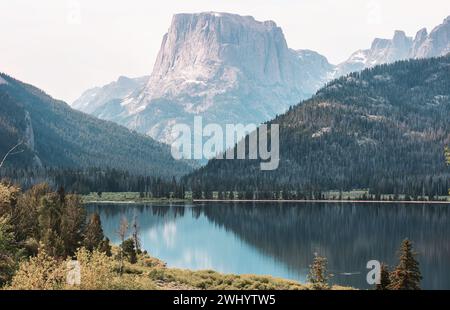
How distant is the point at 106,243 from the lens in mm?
85875

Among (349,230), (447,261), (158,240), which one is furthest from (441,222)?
(158,240)

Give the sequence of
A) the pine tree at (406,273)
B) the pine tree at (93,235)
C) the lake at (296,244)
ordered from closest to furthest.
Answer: the pine tree at (406,273)
the pine tree at (93,235)
the lake at (296,244)

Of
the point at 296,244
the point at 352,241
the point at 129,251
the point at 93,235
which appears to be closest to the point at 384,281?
the point at 129,251

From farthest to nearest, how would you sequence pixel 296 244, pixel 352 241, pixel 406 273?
pixel 352 241, pixel 296 244, pixel 406 273

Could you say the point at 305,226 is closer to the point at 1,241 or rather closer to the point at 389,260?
the point at 389,260

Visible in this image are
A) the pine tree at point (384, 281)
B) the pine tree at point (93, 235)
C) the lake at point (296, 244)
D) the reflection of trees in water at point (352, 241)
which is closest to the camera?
the pine tree at point (384, 281)

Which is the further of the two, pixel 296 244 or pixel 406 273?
pixel 296 244

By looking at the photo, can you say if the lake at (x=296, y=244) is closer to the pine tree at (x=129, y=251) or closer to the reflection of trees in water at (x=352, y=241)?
the reflection of trees in water at (x=352, y=241)

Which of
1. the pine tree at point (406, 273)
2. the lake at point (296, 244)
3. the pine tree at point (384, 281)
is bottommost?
the lake at point (296, 244)

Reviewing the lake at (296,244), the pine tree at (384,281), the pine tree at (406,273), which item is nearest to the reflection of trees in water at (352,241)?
the lake at (296,244)

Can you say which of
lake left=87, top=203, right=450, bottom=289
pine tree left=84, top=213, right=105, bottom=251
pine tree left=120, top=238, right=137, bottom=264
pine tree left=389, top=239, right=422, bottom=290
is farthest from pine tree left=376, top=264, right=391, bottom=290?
pine tree left=84, top=213, right=105, bottom=251

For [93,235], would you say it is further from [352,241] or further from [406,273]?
[352,241]
